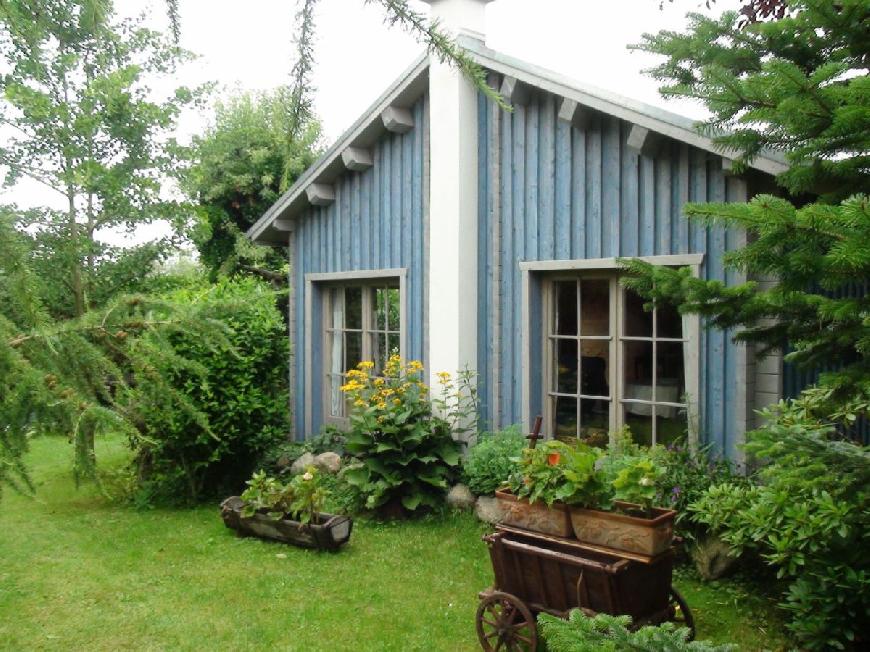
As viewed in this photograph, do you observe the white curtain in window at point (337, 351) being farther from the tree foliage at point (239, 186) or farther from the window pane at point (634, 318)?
the window pane at point (634, 318)

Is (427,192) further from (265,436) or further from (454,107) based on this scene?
(265,436)

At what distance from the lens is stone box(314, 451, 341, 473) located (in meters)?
8.16

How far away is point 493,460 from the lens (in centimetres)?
659

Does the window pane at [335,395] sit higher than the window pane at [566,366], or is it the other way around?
the window pane at [566,366]

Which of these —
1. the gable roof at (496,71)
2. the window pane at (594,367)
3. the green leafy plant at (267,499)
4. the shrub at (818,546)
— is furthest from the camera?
the window pane at (594,367)

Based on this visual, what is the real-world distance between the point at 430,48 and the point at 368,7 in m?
0.17

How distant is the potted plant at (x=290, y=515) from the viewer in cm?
616

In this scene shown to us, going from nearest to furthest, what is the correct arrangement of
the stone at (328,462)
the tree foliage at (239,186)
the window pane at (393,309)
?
the stone at (328,462) < the window pane at (393,309) < the tree foliage at (239,186)

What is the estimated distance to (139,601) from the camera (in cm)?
533

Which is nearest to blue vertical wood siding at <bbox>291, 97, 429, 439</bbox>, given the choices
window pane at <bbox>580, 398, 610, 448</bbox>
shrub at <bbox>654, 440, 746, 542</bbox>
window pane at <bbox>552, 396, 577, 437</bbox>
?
window pane at <bbox>552, 396, 577, 437</bbox>

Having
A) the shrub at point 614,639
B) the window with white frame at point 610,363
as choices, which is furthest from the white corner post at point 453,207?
the shrub at point 614,639

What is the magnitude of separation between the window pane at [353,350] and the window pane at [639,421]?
11.8ft

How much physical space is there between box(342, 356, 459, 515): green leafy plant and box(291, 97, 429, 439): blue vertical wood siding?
1015 millimetres

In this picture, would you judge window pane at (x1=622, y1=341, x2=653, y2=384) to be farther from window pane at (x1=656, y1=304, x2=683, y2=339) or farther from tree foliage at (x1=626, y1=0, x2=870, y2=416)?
tree foliage at (x1=626, y1=0, x2=870, y2=416)
